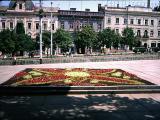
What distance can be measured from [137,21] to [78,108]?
188 feet

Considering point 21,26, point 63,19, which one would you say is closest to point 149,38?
point 63,19

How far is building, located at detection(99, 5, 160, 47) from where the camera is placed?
60781 millimetres

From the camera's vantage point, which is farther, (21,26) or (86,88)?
(21,26)

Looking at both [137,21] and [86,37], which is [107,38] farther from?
[137,21]

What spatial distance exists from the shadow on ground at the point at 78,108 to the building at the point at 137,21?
50311 mm

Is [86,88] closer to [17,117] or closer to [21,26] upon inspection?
[17,117]

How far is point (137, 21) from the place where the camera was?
6381 centimetres

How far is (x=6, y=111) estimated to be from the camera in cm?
958

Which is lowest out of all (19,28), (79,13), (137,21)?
(19,28)

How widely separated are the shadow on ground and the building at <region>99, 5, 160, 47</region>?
50.3m

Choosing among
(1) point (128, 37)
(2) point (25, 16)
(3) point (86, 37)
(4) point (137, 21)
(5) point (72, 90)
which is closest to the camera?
(5) point (72, 90)

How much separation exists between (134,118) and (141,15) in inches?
2301

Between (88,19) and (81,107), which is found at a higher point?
(88,19)

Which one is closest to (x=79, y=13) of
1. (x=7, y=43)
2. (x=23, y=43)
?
(x=23, y=43)
